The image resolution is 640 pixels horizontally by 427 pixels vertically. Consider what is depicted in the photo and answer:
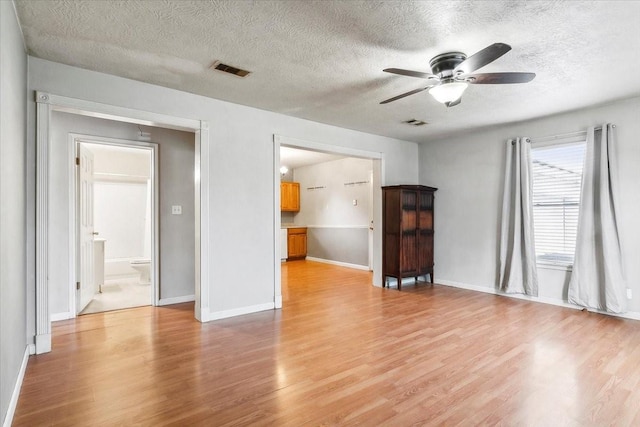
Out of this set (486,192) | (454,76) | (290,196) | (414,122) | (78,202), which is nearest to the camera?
(454,76)

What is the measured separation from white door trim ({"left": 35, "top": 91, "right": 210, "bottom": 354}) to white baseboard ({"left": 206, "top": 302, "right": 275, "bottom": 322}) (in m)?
0.03

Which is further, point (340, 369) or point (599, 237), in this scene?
point (599, 237)

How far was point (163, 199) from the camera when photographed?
450 cm

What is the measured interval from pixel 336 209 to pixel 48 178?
6036mm

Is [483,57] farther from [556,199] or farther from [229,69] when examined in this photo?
[556,199]

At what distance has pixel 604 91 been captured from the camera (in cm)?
355

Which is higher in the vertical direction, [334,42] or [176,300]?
[334,42]

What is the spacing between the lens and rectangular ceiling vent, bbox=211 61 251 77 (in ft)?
9.70

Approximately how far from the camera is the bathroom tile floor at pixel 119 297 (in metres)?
4.30

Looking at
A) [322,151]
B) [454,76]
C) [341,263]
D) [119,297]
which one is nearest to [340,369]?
[454,76]

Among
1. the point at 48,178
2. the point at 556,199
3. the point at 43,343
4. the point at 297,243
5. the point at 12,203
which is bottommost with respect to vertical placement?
the point at 43,343

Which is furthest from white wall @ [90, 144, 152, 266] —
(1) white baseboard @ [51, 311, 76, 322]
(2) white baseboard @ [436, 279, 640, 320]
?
(2) white baseboard @ [436, 279, 640, 320]

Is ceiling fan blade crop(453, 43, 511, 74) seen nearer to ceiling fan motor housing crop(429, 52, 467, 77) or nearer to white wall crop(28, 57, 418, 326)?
ceiling fan motor housing crop(429, 52, 467, 77)

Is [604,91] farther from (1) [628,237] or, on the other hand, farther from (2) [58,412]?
(2) [58,412]
